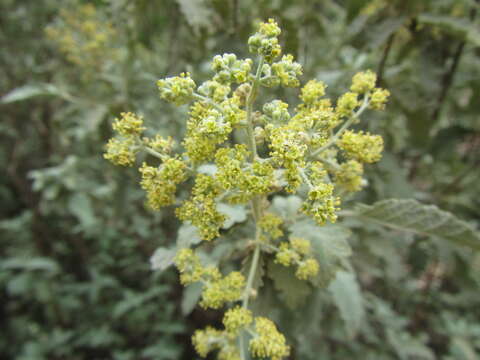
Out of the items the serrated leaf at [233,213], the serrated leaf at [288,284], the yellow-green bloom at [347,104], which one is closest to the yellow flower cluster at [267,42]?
the yellow-green bloom at [347,104]

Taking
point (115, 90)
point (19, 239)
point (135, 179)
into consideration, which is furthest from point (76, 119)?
point (19, 239)

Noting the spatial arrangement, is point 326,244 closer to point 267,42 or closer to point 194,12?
point 267,42

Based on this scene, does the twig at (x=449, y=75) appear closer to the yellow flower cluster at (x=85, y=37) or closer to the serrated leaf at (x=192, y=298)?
the serrated leaf at (x=192, y=298)

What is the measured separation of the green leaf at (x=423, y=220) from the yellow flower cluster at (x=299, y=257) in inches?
14.7

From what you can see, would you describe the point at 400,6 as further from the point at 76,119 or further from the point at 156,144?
the point at 76,119

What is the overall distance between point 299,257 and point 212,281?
0.38 metres

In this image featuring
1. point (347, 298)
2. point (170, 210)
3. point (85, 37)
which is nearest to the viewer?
point (347, 298)

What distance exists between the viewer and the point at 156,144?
4.58 ft

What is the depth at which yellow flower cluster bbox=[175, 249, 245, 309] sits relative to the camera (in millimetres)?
1415

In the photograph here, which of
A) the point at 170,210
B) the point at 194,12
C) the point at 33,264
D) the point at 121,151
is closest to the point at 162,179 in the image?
the point at 121,151

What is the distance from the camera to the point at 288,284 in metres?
1.67

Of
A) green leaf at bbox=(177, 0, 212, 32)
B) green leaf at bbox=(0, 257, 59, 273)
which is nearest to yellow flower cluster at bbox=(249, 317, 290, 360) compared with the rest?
green leaf at bbox=(177, 0, 212, 32)

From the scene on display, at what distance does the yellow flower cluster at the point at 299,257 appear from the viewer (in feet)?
4.98

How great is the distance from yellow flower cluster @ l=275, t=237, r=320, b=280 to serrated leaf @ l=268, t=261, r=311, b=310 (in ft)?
0.34
